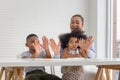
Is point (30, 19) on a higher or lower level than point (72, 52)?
higher

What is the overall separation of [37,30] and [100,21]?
910mm

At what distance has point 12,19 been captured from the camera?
3447mm

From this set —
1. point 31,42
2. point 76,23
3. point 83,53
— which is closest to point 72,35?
point 76,23

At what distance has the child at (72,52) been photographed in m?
1.73

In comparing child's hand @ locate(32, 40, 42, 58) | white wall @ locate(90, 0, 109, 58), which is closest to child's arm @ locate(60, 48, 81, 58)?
child's hand @ locate(32, 40, 42, 58)

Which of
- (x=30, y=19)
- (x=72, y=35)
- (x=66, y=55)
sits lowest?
(x=66, y=55)

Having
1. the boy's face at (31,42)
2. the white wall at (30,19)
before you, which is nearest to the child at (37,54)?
the boy's face at (31,42)

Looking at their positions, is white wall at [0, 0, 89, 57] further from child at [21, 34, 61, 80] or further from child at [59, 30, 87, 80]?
child at [59, 30, 87, 80]

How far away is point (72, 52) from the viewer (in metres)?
1.95

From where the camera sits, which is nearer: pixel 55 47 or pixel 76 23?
pixel 55 47

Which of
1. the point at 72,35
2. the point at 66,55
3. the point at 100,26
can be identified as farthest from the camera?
the point at 100,26

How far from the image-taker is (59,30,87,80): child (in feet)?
5.68

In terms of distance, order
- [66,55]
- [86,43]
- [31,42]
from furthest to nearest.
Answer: [31,42] < [66,55] < [86,43]

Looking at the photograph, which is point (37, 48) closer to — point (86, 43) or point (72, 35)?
point (72, 35)
